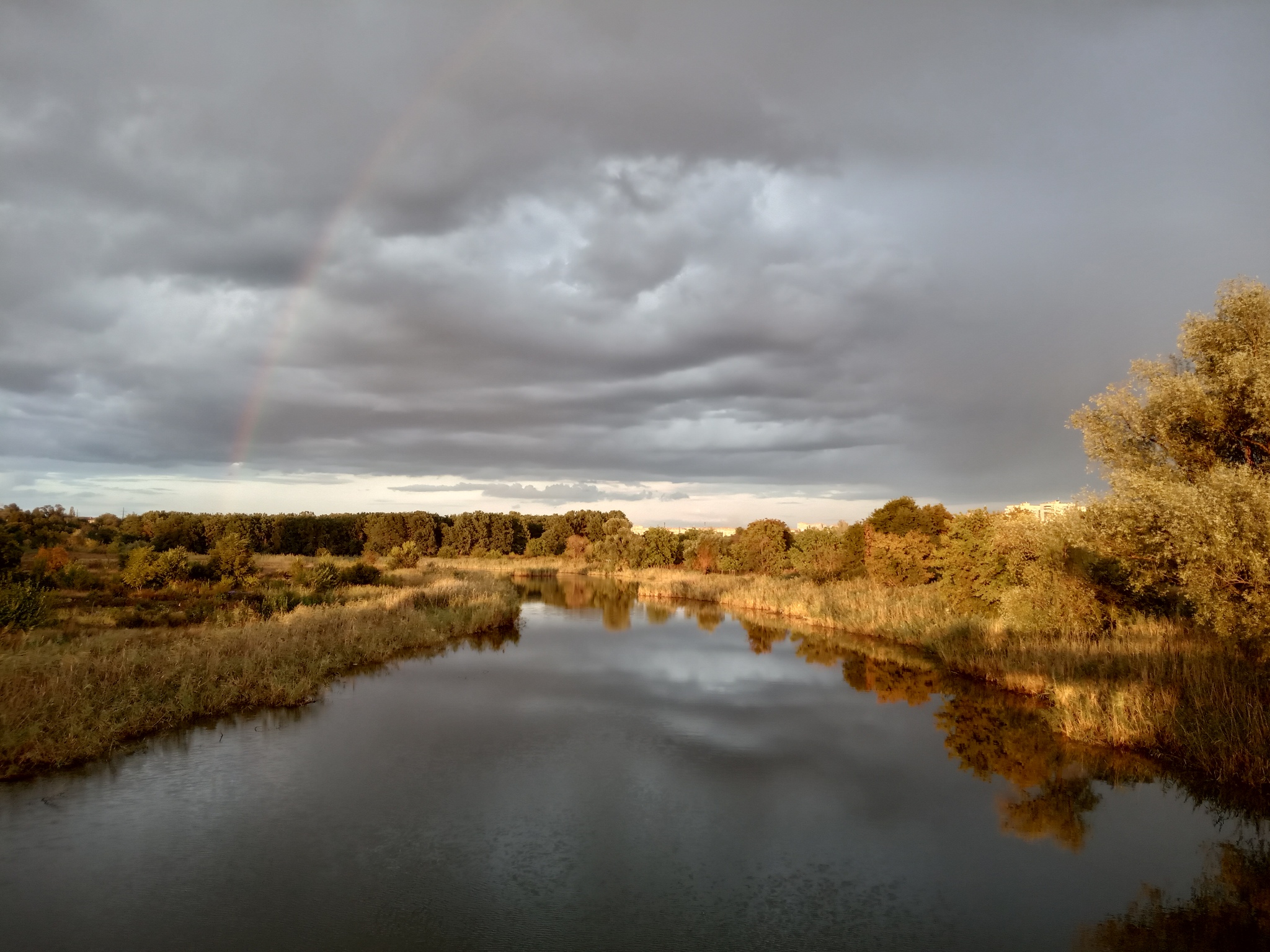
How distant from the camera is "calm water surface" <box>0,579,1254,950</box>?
8125mm

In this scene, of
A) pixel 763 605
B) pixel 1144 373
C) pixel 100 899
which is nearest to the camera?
pixel 100 899

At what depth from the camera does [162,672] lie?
17141 millimetres

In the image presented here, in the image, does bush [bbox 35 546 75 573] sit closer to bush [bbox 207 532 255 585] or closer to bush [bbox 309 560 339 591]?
bush [bbox 207 532 255 585]

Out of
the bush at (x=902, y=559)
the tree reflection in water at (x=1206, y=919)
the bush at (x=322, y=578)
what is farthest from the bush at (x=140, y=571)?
the bush at (x=902, y=559)

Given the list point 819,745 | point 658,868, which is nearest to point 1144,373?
point 819,745

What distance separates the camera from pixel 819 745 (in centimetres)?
1639

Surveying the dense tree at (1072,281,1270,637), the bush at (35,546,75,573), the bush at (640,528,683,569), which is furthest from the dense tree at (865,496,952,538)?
the bush at (35,546,75,573)

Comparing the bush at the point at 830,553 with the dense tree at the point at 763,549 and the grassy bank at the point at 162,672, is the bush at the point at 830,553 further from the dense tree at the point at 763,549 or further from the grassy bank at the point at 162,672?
the grassy bank at the point at 162,672

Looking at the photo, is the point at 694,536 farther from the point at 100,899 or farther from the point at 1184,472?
the point at 100,899

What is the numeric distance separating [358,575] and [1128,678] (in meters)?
39.1

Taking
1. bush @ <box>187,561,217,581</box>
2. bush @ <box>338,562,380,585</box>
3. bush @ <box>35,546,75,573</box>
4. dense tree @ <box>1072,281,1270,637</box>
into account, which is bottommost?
bush @ <box>338,562,380,585</box>

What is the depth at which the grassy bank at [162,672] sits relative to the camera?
1336 cm

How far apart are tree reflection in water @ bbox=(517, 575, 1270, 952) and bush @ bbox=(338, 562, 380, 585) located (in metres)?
25.7

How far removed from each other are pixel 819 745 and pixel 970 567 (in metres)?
15.6
